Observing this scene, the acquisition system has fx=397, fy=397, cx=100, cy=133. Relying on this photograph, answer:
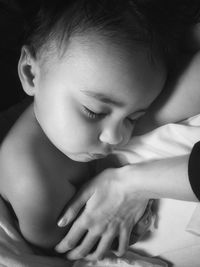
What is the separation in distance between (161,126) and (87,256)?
402mm

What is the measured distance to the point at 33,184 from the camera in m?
0.98

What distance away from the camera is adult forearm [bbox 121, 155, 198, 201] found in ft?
2.94

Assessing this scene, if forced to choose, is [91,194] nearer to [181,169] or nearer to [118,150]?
[118,150]

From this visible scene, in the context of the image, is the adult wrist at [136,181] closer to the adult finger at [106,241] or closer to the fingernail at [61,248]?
the adult finger at [106,241]

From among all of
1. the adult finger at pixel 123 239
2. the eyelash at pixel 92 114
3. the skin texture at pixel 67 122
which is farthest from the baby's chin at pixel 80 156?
the adult finger at pixel 123 239

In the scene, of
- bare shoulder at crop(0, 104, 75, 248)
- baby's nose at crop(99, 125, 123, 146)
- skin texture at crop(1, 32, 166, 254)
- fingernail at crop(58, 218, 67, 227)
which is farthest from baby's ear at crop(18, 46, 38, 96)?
A: fingernail at crop(58, 218, 67, 227)

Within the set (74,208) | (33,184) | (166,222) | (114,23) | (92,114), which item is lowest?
(166,222)

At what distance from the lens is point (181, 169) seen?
2.95ft

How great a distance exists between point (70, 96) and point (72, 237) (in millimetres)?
365

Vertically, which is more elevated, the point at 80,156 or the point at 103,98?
the point at 103,98

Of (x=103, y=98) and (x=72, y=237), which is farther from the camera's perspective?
(x=72, y=237)

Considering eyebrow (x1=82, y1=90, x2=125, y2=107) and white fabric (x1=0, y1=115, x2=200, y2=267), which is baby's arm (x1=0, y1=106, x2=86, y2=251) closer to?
white fabric (x1=0, y1=115, x2=200, y2=267)

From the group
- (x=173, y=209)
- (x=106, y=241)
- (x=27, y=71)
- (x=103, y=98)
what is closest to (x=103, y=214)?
(x=106, y=241)

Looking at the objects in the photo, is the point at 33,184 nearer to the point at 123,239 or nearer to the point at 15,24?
the point at 123,239
